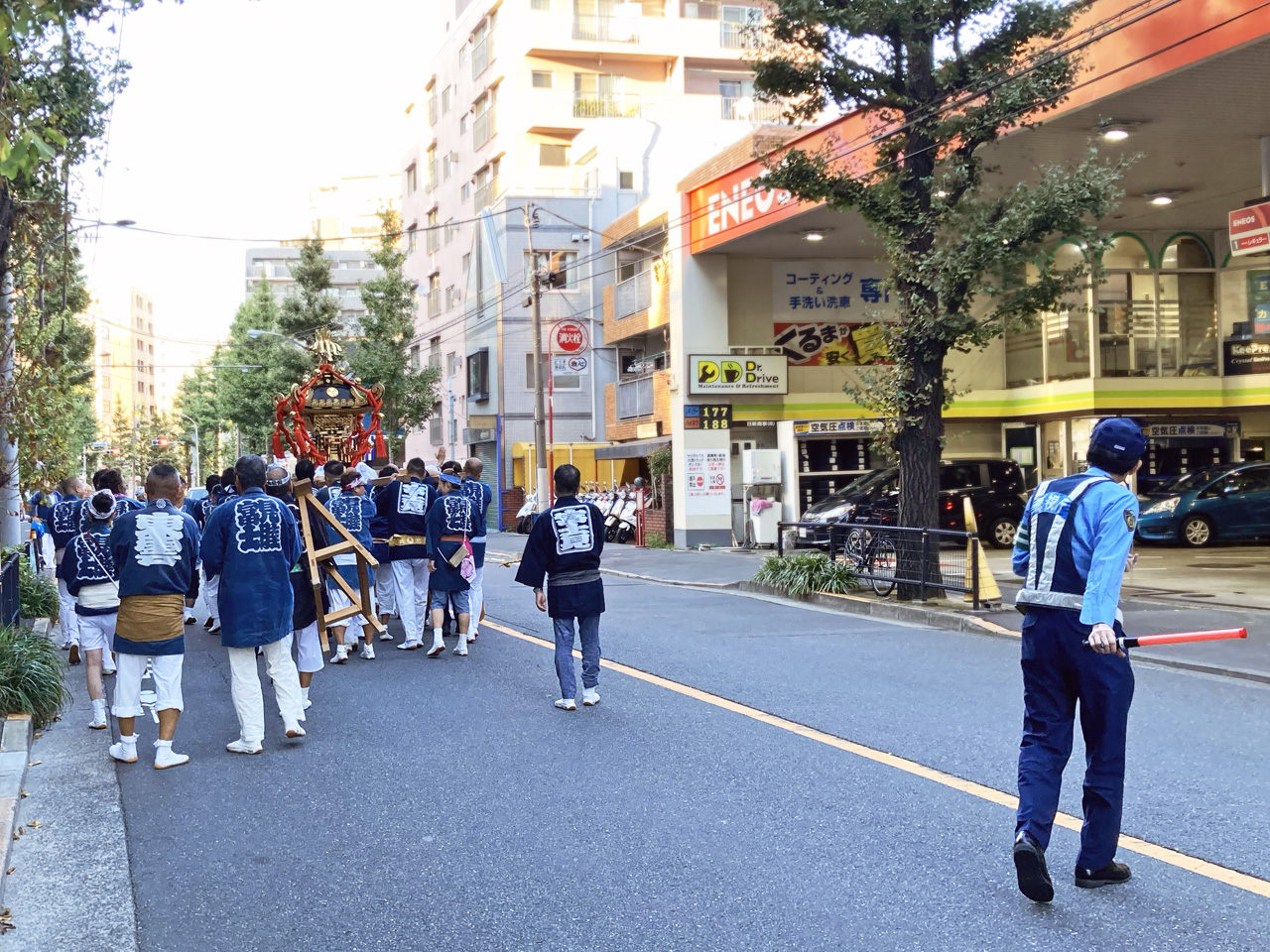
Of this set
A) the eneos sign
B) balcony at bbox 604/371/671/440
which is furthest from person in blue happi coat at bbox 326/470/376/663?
balcony at bbox 604/371/671/440

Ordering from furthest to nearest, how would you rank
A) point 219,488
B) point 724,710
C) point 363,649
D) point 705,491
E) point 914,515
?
point 705,491 → point 914,515 → point 219,488 → point 363,649 → point 724,710

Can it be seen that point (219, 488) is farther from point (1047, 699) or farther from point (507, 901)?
point (1047, 699)

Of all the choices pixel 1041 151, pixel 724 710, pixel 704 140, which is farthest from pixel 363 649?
pixel 704 140

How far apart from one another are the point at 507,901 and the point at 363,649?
23.9 ft

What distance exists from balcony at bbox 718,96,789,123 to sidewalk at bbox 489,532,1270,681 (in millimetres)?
24781

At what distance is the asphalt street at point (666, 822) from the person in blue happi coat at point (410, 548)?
6.80ft

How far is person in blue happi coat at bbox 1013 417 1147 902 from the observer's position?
4.62 meters

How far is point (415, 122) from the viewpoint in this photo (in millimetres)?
59938

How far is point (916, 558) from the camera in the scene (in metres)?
15.0

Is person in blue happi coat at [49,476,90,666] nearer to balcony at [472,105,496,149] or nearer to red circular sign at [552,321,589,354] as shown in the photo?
red circular sign at [552,321,589,354]

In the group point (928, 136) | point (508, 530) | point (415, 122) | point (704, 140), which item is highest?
point (415, 122)

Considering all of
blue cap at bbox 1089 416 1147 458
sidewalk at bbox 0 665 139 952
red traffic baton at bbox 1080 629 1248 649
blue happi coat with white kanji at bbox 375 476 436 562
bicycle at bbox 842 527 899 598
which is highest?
blue cap at bbox 1089 416 1147 458

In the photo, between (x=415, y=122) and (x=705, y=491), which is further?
(x=415, y=122)

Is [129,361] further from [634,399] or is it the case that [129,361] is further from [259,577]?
[259,577]
